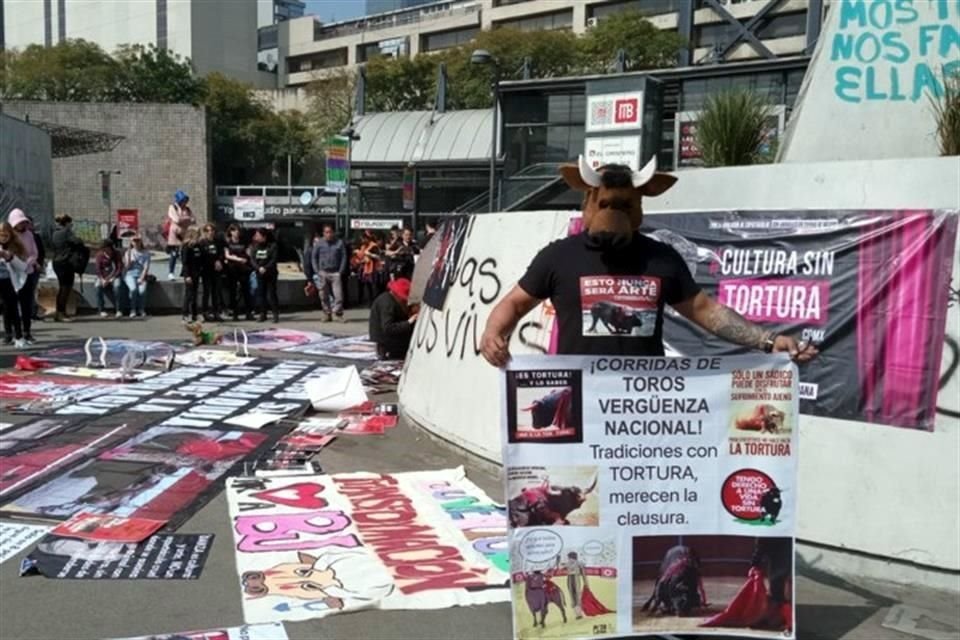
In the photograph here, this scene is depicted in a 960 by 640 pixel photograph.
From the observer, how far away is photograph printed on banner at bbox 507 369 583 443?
3.38 meters

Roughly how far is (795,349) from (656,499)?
31.2 inches

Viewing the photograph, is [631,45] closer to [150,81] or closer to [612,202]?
[150,81]

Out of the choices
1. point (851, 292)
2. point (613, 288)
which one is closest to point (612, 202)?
point (613, 288)

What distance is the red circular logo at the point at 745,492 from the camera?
11.6 feet

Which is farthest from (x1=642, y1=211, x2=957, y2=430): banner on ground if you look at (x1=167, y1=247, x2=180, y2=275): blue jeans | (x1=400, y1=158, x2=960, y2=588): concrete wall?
(x1=167, y1=247, x2=180, y2=275): blue jeans

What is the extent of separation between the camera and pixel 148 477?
6211 mm

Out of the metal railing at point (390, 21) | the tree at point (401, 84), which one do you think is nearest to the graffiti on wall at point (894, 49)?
the tree at point (401, 84)

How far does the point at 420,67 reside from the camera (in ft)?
235

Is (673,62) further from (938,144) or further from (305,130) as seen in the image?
(938,144)

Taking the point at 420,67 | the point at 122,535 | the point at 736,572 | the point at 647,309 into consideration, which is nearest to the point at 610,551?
the point at 736,572

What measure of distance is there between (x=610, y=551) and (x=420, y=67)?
2810 inches

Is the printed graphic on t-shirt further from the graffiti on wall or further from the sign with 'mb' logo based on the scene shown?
the sign with 'mb' logo

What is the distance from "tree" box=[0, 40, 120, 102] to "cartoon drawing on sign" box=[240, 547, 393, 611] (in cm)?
8006

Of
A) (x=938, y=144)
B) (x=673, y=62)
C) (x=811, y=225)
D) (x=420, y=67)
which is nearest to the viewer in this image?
(x=811, y=225)
